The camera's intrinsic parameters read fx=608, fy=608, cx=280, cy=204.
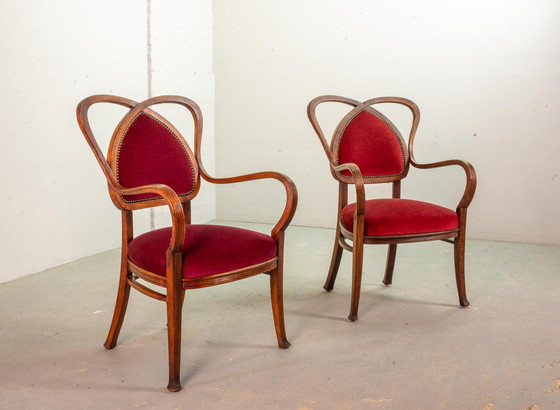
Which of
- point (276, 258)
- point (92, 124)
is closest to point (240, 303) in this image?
point (276, 258)

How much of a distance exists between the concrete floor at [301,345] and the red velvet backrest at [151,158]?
626 mm

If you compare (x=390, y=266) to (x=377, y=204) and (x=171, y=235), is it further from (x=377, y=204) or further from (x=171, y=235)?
(x=171, y=235)

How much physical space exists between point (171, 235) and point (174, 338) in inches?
15.1

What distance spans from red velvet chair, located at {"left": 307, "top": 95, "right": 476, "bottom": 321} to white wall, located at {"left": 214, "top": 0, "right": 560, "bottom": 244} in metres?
1.37

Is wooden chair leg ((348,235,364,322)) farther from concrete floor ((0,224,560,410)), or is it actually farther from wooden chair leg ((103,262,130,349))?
wooden chair leg ((103,262,130,349))

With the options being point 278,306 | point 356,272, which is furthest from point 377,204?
point 278,306

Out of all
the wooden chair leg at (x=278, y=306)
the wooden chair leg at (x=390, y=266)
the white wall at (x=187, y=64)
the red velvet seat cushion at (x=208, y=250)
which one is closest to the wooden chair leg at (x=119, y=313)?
the red velvet seat cushion at (x=208, y=250)

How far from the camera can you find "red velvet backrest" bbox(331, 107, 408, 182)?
3023 millimetres

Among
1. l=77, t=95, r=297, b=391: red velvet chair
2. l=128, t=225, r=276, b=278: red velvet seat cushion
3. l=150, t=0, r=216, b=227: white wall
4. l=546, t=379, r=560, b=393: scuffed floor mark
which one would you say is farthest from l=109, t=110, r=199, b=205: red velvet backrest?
l=150, t=0, r=216, b=227: white wall

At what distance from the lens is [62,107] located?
3.54 meters

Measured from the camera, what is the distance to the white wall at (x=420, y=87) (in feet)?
14.0

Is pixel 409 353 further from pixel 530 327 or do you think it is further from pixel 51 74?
pixel 51 74

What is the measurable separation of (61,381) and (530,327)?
190 cm

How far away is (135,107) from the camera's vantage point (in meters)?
2.38
